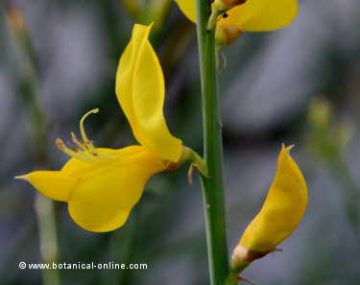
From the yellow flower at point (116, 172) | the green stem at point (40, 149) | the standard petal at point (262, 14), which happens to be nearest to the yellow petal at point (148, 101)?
the yellow flower at point (116, 172)

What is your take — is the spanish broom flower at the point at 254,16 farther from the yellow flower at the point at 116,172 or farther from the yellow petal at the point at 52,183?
the yellow petal at the point at 52,183

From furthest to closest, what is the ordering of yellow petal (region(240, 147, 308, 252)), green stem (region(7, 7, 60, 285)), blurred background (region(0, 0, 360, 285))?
blurred background (region(0, 0, 360, 285)), green stem (region(7, 7, 60, 285)), yellow petal (region(240, 147, 308, 252))

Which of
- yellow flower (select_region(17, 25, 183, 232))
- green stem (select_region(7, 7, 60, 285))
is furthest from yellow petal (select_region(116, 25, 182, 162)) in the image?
green stem (select_region(7, 7, 60, 285))

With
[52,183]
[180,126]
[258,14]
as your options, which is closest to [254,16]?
[258,14]

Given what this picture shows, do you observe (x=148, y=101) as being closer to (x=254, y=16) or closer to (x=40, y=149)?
(x=254, y=16)

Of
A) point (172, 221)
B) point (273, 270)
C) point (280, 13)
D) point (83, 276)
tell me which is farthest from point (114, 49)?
point (280, 13)

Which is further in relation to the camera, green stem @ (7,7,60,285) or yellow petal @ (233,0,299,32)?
green stem @ (7,7,60,285)

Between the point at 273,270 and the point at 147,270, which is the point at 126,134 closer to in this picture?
the point at 147,270

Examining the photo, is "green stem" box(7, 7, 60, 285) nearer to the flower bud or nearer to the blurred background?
the blurred background
